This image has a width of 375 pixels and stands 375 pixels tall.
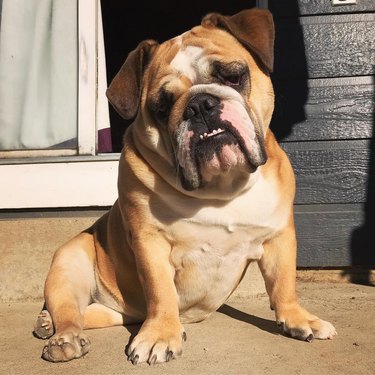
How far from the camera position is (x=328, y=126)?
166 inches

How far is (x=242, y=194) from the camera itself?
2.85 meters

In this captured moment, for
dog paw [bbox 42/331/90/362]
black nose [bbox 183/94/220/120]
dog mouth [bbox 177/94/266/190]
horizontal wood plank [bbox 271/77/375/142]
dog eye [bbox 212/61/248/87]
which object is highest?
dog eye [bbox 212/61/248/87]

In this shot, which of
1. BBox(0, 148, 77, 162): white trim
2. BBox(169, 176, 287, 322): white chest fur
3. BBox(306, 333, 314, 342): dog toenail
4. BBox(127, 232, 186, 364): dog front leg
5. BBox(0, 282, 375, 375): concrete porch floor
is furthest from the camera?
BBox(0, 148, 77, 162): white trim

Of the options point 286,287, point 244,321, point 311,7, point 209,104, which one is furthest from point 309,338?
point 311,7

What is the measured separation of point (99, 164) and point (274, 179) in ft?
5.18

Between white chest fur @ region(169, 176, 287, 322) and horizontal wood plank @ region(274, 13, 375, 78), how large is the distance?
5.27 ft

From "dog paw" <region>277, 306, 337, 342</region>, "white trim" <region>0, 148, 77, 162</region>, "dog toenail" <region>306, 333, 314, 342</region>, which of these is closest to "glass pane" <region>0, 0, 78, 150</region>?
"white trim" <region>0, 148, 77, 162</region>

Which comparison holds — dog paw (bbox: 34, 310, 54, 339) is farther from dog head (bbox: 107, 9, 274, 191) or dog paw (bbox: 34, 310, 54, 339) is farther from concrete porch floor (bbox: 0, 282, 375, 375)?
dog head (bbox: 107, 9, 274, 191)

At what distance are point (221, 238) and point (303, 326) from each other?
486 mm

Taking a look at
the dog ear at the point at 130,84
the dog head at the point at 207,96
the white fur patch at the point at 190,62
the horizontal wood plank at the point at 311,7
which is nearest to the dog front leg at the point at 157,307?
the dog head at the point at 207,96

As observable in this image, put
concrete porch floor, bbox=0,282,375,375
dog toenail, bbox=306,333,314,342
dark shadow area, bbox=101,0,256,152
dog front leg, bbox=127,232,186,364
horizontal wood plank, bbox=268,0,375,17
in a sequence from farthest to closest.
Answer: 1. dark shadow area, bbox=101,0,256,152
2. horizontal wood plank, bbox=268,0,375,17
3. dog toenail, bbox=306,333,314,342
4. dog front leg, bbox=127,232,186,364
5. concrete porch floor, bbox=0,282,375,375

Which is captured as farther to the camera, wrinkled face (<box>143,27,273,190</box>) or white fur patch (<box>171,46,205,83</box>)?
white fur patch (<box>171,46,205,83</box>)

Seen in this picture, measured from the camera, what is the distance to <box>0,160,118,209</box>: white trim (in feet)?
13.7

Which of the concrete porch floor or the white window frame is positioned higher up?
the white window frame
